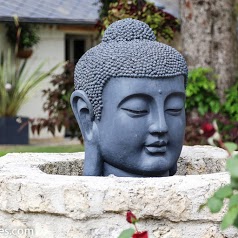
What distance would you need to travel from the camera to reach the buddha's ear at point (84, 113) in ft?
15.0

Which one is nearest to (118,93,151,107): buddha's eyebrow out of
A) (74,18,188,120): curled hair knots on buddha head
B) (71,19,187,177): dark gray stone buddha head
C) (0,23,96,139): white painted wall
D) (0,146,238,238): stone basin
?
(71,19,187,177): dark gray stone buddha head

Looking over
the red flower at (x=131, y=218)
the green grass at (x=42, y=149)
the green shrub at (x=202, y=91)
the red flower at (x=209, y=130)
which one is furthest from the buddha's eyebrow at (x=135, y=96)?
the green grass at (x=42, y=149)

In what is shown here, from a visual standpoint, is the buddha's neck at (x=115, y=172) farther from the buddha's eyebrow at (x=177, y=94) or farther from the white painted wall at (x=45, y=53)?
the white painted wall at (x=45, y=53)

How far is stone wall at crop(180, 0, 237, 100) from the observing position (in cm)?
848

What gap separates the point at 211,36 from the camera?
336 inches

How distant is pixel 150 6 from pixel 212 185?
5.22 metres

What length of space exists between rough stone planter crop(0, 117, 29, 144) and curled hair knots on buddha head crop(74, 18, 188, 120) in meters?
9.31

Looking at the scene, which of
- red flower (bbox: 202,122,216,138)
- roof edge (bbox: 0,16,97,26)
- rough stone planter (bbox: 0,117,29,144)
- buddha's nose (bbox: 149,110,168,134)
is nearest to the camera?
red flower (bbox: 202,122,216,138)

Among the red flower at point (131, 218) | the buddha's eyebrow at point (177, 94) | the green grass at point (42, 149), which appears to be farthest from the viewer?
the green grass at point (42, 149)

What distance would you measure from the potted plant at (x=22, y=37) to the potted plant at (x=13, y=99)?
35 cm

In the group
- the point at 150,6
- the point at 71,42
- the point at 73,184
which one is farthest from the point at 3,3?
the point at 73,184

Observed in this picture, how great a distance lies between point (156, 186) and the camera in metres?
3.72

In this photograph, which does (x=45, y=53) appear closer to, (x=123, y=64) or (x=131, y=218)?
(x=123, y=64)

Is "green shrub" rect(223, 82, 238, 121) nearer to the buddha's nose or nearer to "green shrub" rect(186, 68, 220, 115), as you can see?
"green shrub" rect(186, 68, 220, 115)
